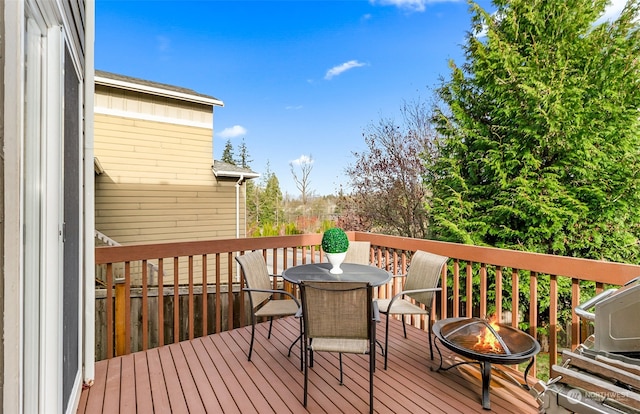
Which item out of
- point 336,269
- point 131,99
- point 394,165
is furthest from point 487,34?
point 131,99

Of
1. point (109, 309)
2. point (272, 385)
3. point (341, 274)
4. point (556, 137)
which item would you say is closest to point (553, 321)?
point (341, 274)

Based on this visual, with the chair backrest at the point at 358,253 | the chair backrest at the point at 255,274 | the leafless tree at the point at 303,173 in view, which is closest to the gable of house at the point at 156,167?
the chair backrest at the point at 255,274

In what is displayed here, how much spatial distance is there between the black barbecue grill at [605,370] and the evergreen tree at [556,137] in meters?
4.17

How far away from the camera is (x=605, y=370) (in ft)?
5.02

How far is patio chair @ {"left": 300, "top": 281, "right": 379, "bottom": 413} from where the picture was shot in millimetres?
2229

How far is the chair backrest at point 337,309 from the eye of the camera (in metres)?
2.23

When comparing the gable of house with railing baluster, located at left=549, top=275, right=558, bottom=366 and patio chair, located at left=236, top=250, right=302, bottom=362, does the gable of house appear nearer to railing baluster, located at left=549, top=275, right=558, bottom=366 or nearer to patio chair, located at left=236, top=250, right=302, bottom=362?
patio chair, located at left=236, top=250, right=302, bottom=362

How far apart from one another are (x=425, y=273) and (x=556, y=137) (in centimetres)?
400

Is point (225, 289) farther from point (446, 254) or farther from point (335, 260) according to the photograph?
point (446, 254)

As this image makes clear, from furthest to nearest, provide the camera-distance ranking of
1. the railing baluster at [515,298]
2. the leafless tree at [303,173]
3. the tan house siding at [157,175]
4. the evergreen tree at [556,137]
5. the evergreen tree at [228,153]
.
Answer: the evergreen tree at [228,153] < the leafless tree at [303,173] < the tan house siding at [157,175] < the evergreen tree at [556,137] < the railing baluster at [515,298]

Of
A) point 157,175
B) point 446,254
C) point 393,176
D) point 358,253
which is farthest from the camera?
point 393,176

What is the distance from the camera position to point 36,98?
4.82ft

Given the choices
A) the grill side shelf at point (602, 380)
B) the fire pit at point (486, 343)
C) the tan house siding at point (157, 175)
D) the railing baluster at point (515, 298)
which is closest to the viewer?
the grill side shelf at point (602, 380)

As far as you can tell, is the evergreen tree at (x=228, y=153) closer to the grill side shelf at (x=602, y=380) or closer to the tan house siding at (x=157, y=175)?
the tan house siding at (x=157, y=175)
